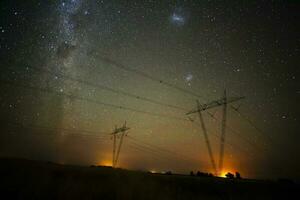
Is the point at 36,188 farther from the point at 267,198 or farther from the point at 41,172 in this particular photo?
the point at 267,198

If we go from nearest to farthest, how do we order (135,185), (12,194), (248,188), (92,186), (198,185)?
(12,194) → (92,186) → (135,185) → (198,185) → (248,188)

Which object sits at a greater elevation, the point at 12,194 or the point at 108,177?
the point at 108,177

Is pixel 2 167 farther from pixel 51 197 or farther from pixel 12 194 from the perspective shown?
pixel 51 197

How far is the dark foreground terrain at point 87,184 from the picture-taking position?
12.1m

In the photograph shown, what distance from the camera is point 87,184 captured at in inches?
539

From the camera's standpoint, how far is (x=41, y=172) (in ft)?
42.3

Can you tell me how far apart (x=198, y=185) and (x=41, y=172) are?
11.5 meters

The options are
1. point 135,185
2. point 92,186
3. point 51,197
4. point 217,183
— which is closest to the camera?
point 51,197

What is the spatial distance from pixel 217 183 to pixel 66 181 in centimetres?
1317

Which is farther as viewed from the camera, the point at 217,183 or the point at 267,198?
the point at 267,198

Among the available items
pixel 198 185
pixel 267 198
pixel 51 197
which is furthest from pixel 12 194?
pixel 267 198

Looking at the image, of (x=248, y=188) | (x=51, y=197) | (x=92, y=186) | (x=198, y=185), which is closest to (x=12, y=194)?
(x=51, y=197)

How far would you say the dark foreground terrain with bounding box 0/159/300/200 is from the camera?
476 inches

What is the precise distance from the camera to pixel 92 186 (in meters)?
13.8
